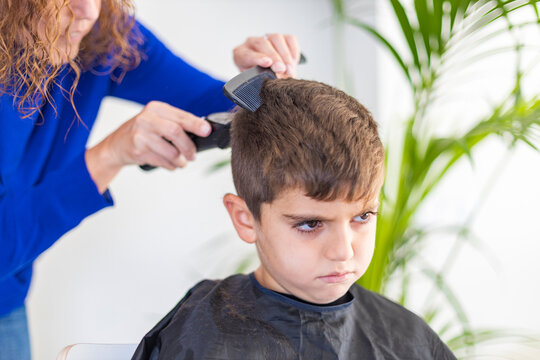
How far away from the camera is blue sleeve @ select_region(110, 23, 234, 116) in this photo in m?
1.52

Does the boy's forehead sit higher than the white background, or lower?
higher

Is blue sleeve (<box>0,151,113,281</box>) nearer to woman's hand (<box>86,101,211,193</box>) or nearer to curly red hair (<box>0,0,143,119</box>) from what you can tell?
woman's hand (<box>86,101,211,193</box>)

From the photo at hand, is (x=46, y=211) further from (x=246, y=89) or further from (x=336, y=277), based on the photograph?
(x=336, y=277)

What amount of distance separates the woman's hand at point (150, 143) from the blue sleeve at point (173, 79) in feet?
1.04

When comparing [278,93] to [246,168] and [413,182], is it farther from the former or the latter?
[413,182]

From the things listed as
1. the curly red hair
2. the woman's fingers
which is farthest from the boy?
the curly red hair

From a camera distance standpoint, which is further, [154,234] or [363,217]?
[154,234]

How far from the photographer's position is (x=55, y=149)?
146 centimetres

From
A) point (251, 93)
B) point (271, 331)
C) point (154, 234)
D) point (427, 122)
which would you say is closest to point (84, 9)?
point (251, 93)

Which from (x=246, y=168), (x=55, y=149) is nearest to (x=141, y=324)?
(x=55, y=149)

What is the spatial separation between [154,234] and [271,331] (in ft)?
4.13

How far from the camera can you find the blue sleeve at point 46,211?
121 cm

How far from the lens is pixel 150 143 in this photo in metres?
1.18

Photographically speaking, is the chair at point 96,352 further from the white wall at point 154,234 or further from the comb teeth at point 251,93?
the white wall at point 154,234
